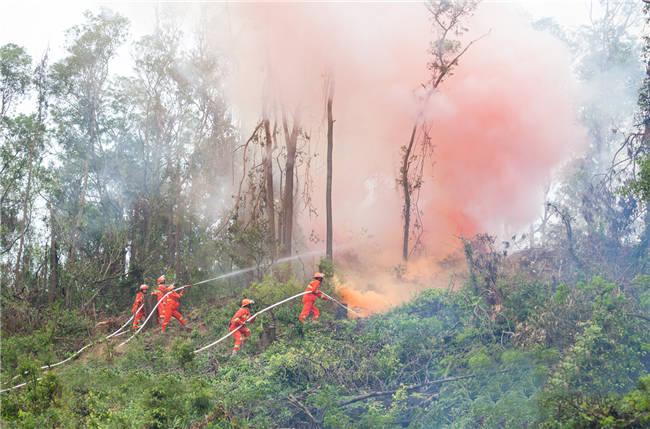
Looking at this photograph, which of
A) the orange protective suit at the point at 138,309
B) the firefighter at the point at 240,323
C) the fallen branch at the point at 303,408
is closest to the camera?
the fallen branch at the point at 303,408

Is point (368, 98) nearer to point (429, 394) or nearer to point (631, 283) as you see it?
point (631, 283)

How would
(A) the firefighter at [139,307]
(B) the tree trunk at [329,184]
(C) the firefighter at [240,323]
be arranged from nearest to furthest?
(C) the firefighter at [240,323]
(A) the firefighter at [139,307]
(B) the tree trunk at [329,184]

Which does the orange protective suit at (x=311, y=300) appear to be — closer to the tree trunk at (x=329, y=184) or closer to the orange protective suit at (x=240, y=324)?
the orange protective suit at (x=240, y=324)

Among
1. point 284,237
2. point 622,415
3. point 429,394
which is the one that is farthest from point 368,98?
point 622,415

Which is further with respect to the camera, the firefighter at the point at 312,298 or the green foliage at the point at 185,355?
the firefighter at the point at 312,298

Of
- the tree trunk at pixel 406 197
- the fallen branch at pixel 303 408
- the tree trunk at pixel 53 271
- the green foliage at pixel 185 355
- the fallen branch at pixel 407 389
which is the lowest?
the fallen branch at pixel 303 408

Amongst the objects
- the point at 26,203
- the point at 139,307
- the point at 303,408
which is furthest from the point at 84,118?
the point at 303,408

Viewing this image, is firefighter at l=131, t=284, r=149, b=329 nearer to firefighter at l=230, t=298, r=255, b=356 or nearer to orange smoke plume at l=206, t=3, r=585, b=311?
firefighter at l=230, t=298, r=255, b=356

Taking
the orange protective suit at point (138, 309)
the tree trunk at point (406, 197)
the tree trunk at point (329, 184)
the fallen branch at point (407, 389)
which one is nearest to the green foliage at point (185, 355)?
the fallen branch at point (407, 389)

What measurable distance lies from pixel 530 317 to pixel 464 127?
13.5m

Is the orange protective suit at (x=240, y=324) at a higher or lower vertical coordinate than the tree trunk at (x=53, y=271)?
lower

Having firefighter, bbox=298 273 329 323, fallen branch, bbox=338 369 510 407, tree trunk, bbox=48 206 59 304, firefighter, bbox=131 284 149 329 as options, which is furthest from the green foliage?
tree trunk, bbox=48 206 59 304

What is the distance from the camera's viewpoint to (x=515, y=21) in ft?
94.2

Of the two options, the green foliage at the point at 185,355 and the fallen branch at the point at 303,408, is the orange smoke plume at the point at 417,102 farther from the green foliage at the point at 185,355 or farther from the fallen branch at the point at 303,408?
the fallen branch at the point at 303,408
